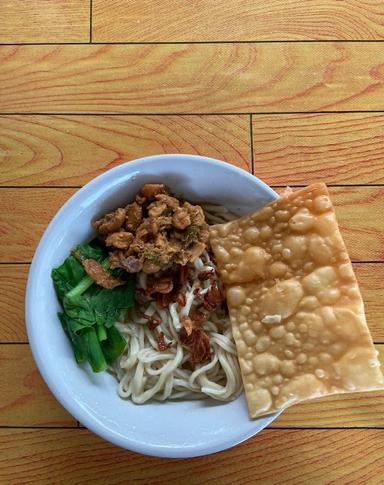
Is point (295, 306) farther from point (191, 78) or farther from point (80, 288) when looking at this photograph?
point (191, 78)

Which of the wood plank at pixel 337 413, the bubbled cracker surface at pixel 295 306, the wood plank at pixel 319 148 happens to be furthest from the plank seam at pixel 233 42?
the wood plank at pixel 337 413

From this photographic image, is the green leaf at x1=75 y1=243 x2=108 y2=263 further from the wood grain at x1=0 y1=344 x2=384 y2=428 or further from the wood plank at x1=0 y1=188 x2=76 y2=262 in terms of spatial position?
the wood grain at x1=0 y1=344 x2=384 y2=428

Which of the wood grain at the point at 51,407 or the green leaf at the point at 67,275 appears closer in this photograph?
the green leaf at the point at 67,275

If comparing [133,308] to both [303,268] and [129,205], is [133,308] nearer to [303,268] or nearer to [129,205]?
[129,205]

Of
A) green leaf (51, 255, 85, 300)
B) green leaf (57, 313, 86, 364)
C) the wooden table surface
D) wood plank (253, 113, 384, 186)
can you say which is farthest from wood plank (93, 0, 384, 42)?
green leaf (57, 313, 86, 364)

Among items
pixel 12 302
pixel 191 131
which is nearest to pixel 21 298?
pixel 12 302

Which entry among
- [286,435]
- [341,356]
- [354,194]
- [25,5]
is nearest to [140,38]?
[25,5]

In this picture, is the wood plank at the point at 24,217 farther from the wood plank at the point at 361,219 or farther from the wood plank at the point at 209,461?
the wood plank at the point at 361,219
